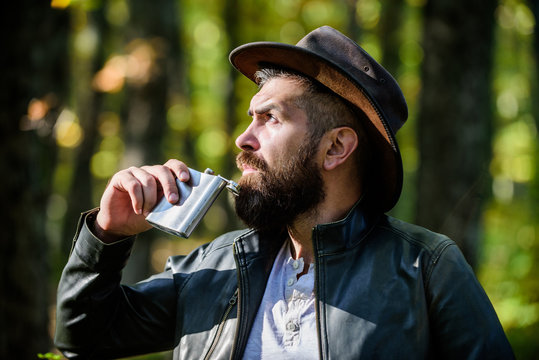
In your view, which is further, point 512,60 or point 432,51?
point 512,60

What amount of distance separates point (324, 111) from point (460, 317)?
3.84 ft

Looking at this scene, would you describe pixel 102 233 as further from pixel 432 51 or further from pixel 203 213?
pixel 432 51

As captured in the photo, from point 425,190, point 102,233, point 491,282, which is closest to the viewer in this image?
→ point 102,233

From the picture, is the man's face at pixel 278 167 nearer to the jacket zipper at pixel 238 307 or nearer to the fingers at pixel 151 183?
the jacket zipper at pixel 238 307

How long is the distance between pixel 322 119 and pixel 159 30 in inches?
205

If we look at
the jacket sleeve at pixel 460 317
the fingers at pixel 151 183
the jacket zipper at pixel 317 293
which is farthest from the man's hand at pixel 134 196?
the jacket sleeve at pixel 460 317

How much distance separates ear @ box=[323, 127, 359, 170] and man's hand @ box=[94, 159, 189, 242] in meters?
0.76

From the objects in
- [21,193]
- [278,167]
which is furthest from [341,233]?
[21,193]

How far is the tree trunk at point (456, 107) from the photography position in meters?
5.07

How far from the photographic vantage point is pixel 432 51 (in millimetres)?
5266

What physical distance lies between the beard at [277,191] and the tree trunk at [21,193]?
82.2 inches

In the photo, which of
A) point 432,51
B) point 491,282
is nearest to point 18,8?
point 432,51

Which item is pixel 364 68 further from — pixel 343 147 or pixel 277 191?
pixel 277 191

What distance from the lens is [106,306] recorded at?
2.60 meters
